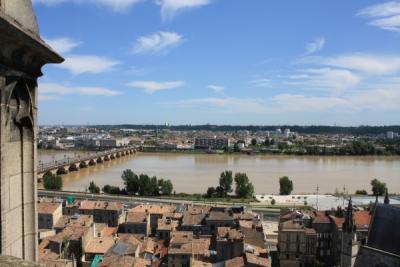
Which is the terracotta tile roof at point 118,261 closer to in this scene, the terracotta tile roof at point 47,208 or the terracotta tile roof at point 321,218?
the terracotta tile roof at point 47,208

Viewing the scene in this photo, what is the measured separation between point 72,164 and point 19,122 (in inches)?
1853

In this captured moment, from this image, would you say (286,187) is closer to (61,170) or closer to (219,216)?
(219,216)

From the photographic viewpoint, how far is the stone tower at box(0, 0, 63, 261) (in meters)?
2.03

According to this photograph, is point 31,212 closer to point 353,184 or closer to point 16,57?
point 16,57

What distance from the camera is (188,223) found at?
1894cm

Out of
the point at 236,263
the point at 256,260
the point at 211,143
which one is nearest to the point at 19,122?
the point at 236,263

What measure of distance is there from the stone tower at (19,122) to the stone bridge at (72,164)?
3552 centimetres

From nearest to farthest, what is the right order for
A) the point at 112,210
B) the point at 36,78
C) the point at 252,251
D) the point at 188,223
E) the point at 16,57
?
the point at 16,57, the point at 36,78, the point at 252,251, the point at 188,223, the point at 112,210

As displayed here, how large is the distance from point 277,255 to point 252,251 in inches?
121

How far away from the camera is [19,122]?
2.30 m

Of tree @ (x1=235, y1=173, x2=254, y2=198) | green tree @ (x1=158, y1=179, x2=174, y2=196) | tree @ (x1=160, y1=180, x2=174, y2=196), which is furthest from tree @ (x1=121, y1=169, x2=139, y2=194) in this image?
tree @ (x1=235, y1=173, x2=254, y2=198)

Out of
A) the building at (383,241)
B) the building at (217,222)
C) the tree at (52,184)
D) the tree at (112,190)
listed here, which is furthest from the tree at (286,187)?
the building at (383,241)

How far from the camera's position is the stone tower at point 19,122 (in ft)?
6.66

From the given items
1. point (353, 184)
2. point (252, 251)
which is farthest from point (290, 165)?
point (252, 251)
